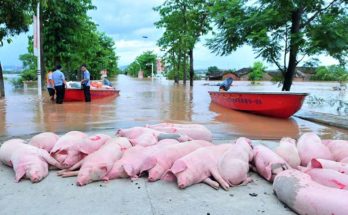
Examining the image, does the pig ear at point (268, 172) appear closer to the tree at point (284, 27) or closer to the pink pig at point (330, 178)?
the pink pig at point (330, 178)

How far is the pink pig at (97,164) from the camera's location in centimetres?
423

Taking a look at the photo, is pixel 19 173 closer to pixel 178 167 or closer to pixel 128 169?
pixel 128 169

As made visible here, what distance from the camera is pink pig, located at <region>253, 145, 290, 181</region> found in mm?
4414

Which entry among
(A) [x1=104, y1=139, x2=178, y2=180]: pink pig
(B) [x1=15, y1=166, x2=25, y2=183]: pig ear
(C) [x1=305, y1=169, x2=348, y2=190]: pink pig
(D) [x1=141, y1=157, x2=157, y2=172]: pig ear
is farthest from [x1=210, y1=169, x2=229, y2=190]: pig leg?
(B) [x1=15, y1=166, x2=25, y2=183]: pig ear

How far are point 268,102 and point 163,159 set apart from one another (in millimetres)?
8044

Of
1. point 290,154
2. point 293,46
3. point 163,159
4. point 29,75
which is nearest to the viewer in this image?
point 163,159

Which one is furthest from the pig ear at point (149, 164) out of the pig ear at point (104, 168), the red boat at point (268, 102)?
the red boat at point (268, 102)

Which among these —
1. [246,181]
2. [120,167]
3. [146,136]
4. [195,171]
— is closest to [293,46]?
[146,136]

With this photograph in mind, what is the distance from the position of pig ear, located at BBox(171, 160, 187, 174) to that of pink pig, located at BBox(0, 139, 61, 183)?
1.59 meters

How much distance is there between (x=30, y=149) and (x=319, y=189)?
142 inches

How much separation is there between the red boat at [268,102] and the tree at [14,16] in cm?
834

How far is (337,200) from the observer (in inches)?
128

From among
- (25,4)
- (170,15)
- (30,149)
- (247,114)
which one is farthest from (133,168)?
(170,15)

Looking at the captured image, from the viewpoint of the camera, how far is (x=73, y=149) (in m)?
4.81
